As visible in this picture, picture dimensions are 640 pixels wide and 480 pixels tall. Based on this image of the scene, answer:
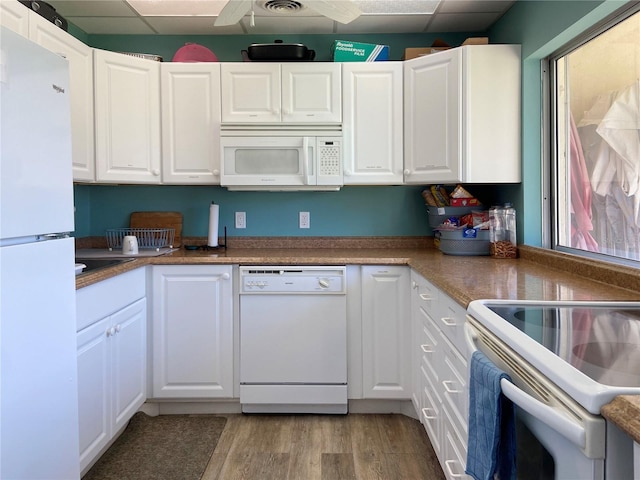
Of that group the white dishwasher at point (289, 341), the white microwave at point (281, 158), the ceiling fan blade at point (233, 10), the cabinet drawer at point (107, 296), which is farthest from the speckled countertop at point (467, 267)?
the ceiling fan blade at point (233, 10)

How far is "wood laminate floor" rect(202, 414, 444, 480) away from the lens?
85.4 inches

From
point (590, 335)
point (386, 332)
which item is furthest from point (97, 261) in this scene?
point (590, 335)

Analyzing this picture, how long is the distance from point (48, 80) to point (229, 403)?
200 cm

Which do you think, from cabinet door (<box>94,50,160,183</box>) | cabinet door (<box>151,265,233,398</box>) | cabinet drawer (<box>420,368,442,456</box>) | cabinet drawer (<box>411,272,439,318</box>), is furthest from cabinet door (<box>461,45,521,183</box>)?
cabinet door (<box>94,50,160,183</box>)

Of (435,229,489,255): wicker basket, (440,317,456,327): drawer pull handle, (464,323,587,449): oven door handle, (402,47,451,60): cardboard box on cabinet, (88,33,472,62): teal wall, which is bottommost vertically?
(440,317,456,327): drawer pull handle

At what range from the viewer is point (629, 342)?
1.07 m

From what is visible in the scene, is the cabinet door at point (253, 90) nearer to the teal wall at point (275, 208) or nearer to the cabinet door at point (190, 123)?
the cabinet door at point (190, 123)

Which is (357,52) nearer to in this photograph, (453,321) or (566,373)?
(453,321)

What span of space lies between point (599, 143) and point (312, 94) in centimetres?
156

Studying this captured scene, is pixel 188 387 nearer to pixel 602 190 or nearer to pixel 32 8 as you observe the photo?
pixel 32 8

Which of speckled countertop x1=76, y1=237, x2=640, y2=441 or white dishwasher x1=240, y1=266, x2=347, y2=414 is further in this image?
white dishwasher x1=240, y1=266, x2=347, y2=414

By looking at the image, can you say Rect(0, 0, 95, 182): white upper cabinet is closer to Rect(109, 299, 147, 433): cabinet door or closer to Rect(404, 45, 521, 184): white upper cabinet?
Rect(109, 299, 147, 433): cabinet door

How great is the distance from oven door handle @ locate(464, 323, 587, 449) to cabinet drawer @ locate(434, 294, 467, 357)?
2.10ft

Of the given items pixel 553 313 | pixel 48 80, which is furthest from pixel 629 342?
pixel 48 80
